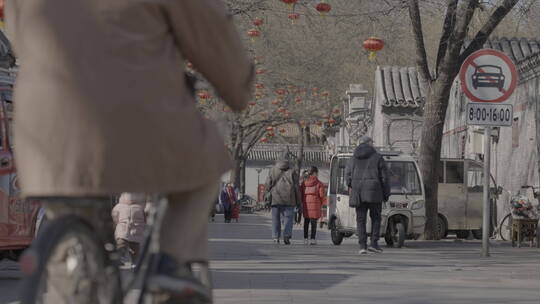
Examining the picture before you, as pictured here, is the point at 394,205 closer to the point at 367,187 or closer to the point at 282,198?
the point at 282,198

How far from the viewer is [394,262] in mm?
16469

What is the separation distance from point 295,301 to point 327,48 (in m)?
41.2

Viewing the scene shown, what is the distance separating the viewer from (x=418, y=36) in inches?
934

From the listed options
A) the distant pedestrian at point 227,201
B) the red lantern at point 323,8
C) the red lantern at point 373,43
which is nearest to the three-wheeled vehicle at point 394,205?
the red lantern at point 373,43

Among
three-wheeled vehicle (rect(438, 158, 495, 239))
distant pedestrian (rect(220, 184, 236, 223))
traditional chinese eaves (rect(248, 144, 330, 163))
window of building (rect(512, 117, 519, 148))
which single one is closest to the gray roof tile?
distant pedestrian (rect(220, 184, 236, 223))

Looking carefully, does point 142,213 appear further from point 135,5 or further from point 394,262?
point 135,5

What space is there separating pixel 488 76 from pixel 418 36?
7083 millimetres

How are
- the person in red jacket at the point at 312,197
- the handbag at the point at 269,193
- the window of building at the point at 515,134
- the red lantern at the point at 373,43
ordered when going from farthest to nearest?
the window of building at the point at 515,134
the red lantern at the point at 373,43
the person in red jacket at the point at 312,197
the handbag at the point at 269,193

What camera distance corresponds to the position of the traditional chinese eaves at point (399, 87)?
49125 millimetres

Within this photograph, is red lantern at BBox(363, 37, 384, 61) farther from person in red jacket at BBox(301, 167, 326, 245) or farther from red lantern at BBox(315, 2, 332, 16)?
person in red jacket at BBox(301, 167, 326, 245)

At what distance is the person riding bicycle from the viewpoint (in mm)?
4094

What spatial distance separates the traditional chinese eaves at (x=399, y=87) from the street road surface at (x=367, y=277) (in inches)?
1153

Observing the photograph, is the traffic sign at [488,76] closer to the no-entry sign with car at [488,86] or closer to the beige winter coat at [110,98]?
the no-entry sign with car at [488,86]

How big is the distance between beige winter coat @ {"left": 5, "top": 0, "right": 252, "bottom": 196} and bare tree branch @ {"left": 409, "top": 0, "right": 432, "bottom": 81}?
19.0 metres
